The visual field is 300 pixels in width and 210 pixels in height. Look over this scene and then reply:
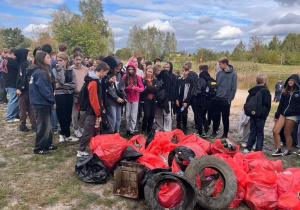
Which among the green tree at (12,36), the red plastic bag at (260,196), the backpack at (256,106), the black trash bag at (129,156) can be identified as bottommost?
the red plastic bag at (260,196)

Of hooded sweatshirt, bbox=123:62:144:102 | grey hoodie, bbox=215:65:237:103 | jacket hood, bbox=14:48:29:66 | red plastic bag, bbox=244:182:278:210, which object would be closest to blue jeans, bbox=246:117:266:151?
grey hoodie, bbox=215:65:237:103

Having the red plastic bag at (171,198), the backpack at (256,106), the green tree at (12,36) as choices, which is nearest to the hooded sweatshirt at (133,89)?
the backpack at (256,106)

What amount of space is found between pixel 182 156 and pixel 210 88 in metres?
2.75

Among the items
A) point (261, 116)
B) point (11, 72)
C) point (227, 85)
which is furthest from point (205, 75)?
point (11, 72)

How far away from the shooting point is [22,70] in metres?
6.12

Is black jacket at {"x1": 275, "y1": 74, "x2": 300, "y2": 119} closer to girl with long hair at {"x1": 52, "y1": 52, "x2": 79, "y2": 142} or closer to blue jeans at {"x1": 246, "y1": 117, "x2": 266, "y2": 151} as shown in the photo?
blue jeans at {"x1": 246, "y1": 117, "x2": 266, "y2": 151}

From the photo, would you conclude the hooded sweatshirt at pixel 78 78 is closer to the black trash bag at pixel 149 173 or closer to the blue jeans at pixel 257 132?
the black trash bag at pixel 149 173

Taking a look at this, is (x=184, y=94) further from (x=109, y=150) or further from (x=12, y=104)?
(x=12, y=104)

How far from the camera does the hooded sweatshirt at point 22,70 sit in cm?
588

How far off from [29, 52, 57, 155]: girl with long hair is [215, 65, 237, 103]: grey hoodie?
3.82 m

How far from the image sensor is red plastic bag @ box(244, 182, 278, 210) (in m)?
3.14

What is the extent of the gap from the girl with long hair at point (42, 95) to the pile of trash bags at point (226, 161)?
1.22m

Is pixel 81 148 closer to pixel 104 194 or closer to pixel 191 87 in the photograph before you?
pixel 104 194

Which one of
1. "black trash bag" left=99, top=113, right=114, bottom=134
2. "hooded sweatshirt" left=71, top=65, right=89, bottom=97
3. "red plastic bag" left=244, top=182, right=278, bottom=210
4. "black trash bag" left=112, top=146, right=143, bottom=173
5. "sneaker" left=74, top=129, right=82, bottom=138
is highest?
"hooded sweatshirt" left=71, top=65, right=89, bottom=97
